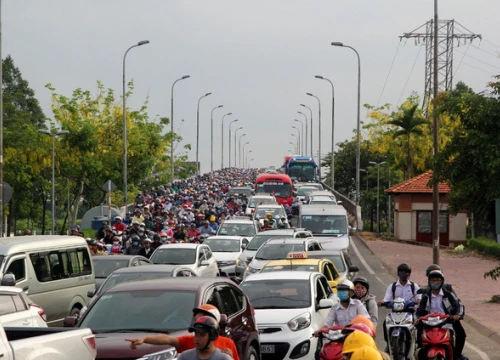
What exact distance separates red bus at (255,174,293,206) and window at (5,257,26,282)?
159 ft

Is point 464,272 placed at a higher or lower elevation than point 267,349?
lower

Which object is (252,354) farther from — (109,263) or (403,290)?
(109,263)

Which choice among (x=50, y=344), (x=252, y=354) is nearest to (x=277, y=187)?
(x=252, y=354)

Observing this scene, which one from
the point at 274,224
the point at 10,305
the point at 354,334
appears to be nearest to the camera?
the point at 354,334

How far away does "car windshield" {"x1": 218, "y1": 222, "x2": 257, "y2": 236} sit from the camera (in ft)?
127

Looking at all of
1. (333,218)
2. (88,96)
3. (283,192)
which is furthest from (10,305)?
(88,96)

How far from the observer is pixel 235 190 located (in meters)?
74.2

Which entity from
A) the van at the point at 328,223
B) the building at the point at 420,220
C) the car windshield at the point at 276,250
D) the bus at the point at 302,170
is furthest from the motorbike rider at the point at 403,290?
the bus at the point at 302,170

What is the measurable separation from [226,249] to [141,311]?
21062mm

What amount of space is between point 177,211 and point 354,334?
41.2 meters

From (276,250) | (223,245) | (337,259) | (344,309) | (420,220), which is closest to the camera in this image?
(344,309)

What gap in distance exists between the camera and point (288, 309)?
52.4 ft

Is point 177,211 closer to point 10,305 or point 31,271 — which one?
point 31,271

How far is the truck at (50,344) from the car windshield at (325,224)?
2768 centimetres
